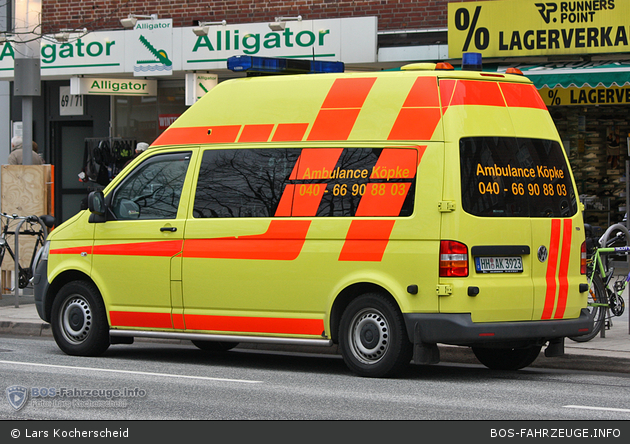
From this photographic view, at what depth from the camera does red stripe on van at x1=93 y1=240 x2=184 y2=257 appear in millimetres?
9688

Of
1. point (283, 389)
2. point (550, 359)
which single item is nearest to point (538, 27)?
point (550, 359)

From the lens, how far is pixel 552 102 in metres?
17.6

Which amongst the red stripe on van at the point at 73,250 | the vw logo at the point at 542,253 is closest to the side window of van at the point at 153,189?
the red stripe on van at the point at 73,250

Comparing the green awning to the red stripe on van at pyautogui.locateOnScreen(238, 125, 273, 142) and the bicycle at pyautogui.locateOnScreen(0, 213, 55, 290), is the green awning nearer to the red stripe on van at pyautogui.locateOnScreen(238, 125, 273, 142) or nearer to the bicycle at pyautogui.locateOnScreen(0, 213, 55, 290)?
the red stripe on van at pyautogui.locateOnScreen(238, 125, 273, 142)

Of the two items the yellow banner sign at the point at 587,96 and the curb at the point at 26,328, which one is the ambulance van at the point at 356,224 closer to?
the curb at the point at 26,328

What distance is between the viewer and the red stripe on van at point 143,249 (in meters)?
9.69

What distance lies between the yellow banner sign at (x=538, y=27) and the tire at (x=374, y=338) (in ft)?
28.1

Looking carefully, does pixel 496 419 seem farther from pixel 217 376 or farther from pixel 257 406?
pixel 217 376

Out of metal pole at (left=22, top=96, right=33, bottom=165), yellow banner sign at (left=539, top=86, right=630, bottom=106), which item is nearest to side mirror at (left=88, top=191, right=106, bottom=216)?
metal pole at (left=22, top=96, right=33, bottom=165)

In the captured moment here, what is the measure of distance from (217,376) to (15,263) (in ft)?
20.7

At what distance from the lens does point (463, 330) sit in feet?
27.3

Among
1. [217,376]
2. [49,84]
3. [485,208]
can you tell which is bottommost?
[217,376]
